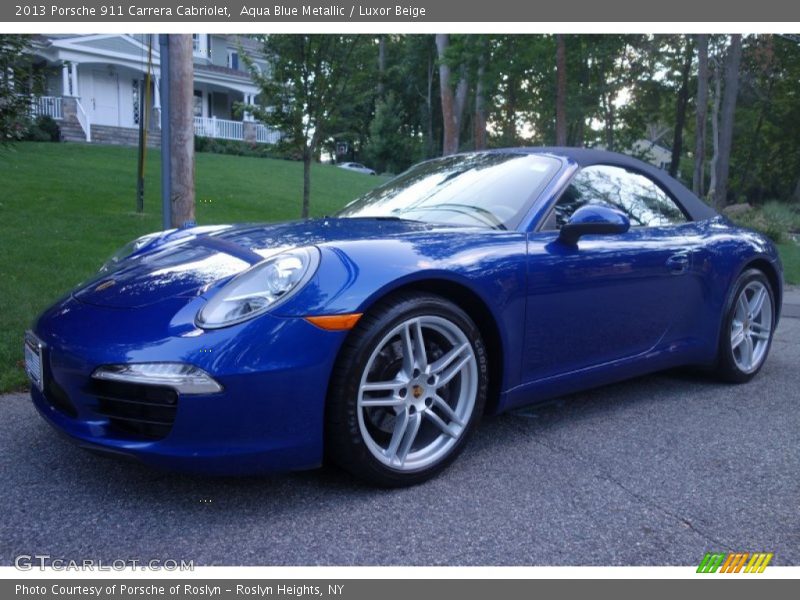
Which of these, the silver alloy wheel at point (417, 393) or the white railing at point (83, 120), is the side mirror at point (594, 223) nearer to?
the silver alloy wheel at point (417, 393)

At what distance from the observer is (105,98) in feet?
99.0

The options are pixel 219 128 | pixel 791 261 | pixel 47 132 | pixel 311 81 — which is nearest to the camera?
pixel 311 81

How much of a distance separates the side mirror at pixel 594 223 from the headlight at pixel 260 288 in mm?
1201

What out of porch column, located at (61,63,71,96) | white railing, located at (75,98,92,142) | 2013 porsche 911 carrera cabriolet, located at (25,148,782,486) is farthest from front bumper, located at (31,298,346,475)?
porch column, located at (61,63,71,96)

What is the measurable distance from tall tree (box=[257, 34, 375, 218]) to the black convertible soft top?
15.8 ft

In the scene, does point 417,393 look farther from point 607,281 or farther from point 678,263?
point 678,263

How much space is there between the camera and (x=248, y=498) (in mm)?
2631

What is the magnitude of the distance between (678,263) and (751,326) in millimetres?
1127

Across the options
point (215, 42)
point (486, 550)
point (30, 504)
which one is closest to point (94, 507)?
point (30, 504)

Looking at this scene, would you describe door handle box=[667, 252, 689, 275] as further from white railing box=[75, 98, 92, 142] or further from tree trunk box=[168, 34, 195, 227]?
white railing box=[75, 98, 92, 142]

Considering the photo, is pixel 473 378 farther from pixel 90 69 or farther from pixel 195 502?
pixel 90 69

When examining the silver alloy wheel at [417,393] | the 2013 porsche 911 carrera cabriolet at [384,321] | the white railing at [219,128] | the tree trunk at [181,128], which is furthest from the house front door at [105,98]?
the silver alloy wheel at [417,393]

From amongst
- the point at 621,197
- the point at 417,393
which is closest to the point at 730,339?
the point at 621,197

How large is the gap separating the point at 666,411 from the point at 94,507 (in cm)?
279
